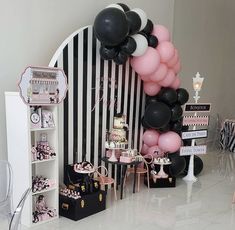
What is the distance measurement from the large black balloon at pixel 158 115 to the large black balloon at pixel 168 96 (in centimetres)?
11

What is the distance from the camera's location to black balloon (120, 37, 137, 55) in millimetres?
3703

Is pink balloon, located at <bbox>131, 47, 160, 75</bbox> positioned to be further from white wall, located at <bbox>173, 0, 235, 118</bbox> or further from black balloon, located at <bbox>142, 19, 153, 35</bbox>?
white wall, located at <bbox>173, 0, 235, 118</bbox>

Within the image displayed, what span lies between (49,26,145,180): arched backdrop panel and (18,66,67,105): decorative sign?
1.25 ft

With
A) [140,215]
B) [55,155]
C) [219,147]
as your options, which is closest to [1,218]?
[55,155]

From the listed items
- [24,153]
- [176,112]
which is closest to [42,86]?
[24,153]

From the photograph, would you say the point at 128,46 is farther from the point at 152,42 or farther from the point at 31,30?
the point at 31,30

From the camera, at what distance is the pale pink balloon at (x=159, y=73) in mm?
4117

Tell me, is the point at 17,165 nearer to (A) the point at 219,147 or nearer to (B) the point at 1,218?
(B) the point at 1,218

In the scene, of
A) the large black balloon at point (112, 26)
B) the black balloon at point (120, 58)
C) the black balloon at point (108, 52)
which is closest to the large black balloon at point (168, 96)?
the black balloon at point (120, 58)

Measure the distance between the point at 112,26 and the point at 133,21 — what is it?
40 centimetres

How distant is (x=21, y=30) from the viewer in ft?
10.9

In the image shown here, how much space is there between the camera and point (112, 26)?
339cm

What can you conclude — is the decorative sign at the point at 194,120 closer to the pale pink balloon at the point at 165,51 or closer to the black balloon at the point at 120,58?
the pale pink balloon at the point at 165,51

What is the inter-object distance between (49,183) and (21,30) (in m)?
1.65
